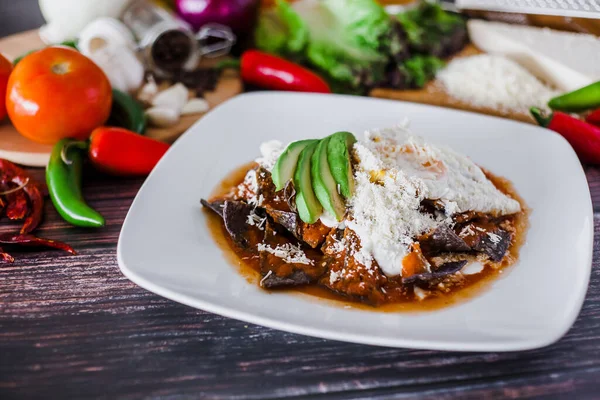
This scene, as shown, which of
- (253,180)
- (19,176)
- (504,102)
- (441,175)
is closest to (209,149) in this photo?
(253,180)

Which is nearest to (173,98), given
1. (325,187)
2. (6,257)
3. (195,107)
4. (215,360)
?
(195,107)

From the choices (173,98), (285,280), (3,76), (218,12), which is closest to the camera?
(285,280)

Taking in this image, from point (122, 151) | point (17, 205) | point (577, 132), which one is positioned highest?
point (577, 132)

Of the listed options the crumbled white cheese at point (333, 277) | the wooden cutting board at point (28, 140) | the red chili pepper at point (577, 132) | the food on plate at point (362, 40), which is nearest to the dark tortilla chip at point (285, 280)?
the crumbled white cheese at point (333, 277)

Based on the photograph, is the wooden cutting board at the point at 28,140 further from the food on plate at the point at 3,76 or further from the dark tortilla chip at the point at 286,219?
the dark tortilla chip at the point at 286,219

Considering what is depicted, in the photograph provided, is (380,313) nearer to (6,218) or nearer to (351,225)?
(351,225)

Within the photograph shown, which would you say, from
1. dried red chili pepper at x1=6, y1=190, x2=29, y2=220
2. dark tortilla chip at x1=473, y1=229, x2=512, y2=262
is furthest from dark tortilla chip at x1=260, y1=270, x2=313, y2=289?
dried red chili pepper at x1=6, y1=190, x2=29, y2=220

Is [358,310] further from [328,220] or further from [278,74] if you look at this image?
[278,74]
